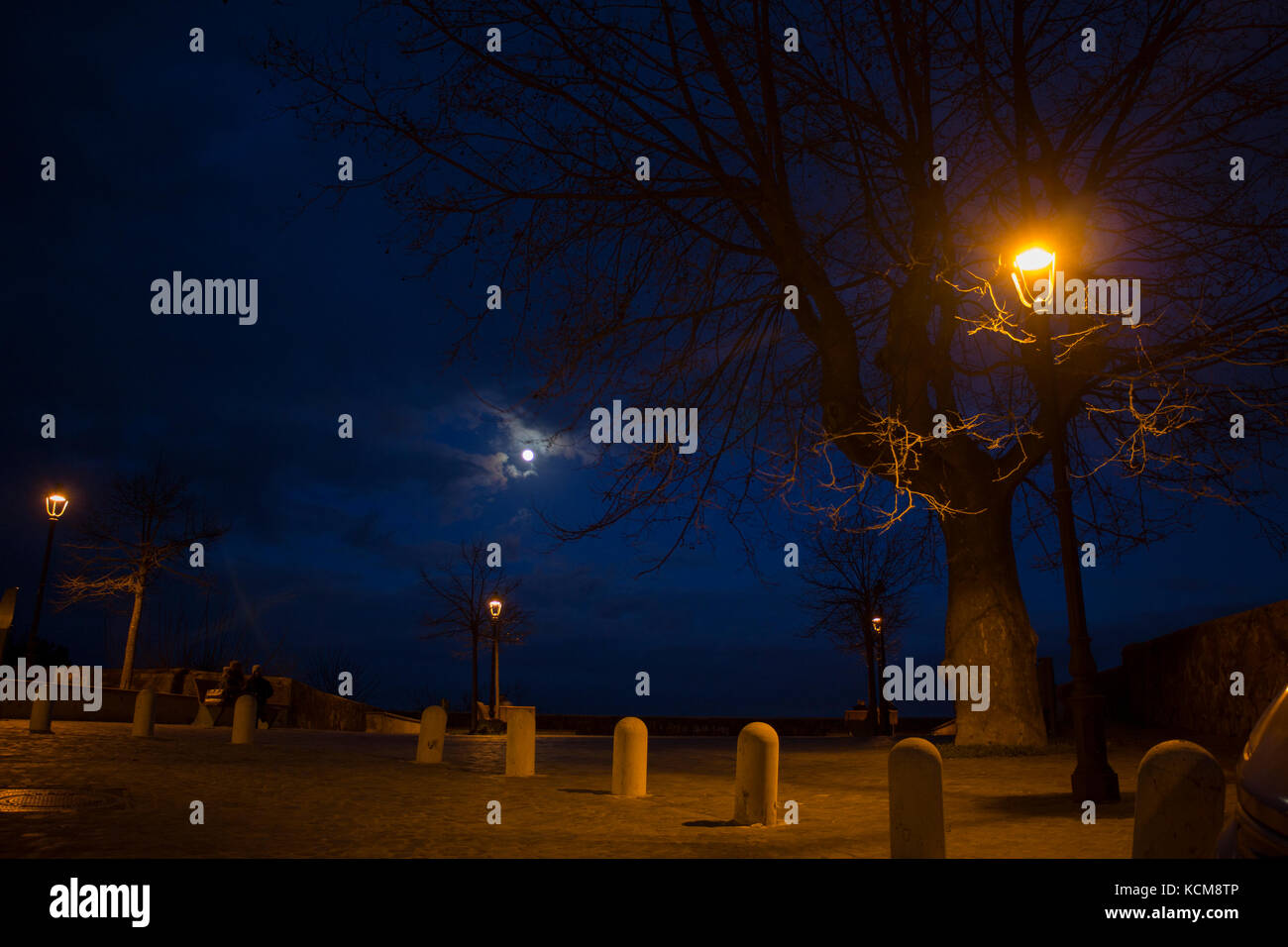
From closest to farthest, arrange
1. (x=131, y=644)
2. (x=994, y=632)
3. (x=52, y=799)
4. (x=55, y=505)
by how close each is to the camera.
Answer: (x=52, y=799) → (x=994, y=632) → (x=55, y=505) → (x=131, y=644)

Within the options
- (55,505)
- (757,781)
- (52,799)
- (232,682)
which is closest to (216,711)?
(232,682)

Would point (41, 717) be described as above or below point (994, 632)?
below

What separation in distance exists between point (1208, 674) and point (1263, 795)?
1593 cm

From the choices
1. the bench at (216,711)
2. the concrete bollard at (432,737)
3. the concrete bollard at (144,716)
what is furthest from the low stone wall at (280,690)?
the concrete bollard at (432,737)

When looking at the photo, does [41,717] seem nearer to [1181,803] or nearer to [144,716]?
[144,716]

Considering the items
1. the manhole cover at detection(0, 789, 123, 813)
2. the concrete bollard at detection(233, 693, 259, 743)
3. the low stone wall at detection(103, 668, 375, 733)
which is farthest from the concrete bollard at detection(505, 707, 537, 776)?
the low stone wall at detection(103, 668, 375, 733)

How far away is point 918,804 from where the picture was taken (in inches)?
236

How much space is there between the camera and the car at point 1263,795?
258cm

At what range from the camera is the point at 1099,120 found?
1412 cm

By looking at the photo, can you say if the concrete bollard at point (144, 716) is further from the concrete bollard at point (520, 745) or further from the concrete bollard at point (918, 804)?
the concrete bollard at point (918, 804)

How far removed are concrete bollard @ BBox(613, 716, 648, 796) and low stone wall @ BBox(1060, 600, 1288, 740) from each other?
7725mm

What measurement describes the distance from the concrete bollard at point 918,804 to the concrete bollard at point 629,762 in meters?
4.60

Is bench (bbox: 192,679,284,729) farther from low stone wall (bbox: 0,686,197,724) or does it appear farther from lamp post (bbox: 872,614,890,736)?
lamp post (bbox: 872,614,890,736)
